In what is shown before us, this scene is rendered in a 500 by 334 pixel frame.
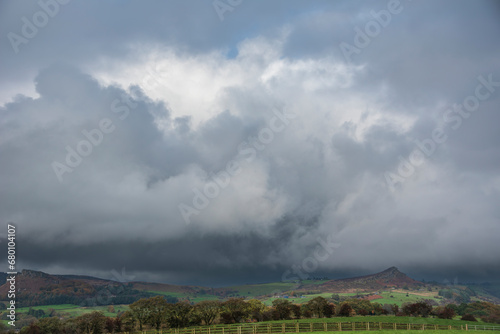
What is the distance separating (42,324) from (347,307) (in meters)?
102

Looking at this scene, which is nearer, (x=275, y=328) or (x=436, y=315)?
(x=275, y=328)

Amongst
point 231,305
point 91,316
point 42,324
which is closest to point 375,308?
point 231,305

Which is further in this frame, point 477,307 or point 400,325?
point 477,307

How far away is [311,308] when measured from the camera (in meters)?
144

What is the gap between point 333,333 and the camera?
7619 cm

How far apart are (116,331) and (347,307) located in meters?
79.7

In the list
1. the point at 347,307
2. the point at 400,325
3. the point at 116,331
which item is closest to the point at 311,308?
the point at 347,307

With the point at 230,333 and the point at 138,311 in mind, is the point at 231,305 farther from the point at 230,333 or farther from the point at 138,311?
the point at 230,333

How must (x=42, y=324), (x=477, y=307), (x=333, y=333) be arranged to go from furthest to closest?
(x=477, y=307), (x=42, y=324), (x=333, y=333)

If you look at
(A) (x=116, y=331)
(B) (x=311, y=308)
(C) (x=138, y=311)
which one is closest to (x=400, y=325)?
(B) (x=311, y=308)

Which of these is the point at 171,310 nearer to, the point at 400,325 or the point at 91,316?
the point at 91,316

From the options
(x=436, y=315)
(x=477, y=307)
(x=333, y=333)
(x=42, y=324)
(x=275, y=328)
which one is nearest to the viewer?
(x=333, y=333)

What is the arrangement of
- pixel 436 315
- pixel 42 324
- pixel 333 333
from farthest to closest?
pixel 436 315
pixel 42 324
pixel 333 333

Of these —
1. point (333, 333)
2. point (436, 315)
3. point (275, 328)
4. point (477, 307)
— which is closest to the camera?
point (333, 333)
